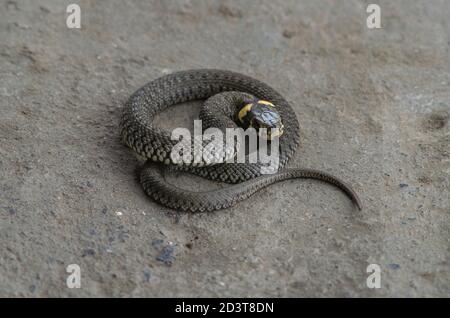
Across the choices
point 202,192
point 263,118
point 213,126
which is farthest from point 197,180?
point 263,118

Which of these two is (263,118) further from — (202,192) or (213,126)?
(202,192)

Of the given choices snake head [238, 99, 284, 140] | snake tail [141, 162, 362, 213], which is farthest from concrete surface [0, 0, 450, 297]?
snake head [238, 99, 284, 140]

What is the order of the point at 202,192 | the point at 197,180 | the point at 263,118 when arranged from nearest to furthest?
the point at 202,192 < the point at 197,180 < the point at 263,118

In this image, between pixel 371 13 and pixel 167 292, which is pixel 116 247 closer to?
pixel 167 292

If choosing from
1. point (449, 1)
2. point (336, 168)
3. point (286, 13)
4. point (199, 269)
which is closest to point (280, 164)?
point (336, 168)

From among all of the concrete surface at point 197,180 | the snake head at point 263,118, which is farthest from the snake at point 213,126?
the concrete surface at point 197,180
